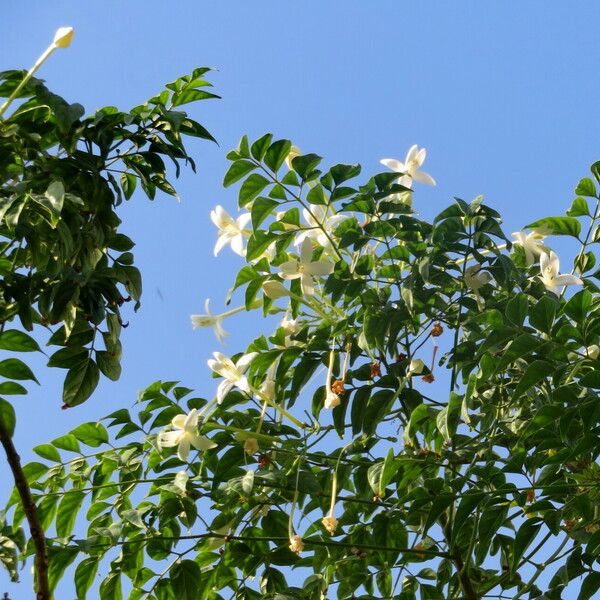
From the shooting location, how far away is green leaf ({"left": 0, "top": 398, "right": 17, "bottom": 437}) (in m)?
1.34

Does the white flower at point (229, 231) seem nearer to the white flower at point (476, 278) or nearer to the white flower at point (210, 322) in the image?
the white flower at point (210, 322)

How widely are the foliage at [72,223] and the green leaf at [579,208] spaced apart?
0.66m

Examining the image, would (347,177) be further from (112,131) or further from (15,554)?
(15,554)

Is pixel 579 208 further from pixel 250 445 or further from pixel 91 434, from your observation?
pixel 91 434

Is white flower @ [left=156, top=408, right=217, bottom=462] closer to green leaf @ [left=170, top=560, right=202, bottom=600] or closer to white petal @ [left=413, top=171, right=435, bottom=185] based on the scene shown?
green leaf @ [left=170, top=560, right=202, bottom=600]

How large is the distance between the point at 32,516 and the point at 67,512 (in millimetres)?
546

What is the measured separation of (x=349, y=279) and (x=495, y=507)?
0.45 meters

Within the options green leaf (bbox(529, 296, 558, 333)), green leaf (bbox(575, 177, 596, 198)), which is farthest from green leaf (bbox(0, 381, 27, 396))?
green leaf (bbox(575, 177, 596, 198))

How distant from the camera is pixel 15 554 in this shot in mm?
1605

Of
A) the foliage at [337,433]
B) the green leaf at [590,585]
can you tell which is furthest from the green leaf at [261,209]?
the green leaf at [590,585]

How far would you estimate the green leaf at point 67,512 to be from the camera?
1.81 meters

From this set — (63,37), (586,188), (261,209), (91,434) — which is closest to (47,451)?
(91,434)

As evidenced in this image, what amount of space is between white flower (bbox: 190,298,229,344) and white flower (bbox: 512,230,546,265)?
1.89 feet

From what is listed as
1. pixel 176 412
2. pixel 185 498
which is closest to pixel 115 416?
pixel 176 412
